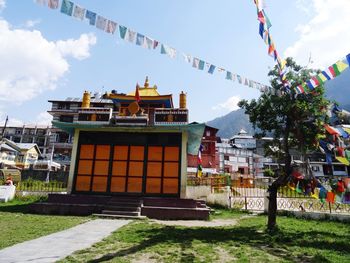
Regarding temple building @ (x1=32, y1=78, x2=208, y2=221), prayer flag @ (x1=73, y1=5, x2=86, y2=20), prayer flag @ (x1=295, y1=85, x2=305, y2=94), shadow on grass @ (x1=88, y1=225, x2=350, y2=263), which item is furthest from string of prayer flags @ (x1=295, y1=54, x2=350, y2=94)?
prayer flag @ (x1=73, y1=5, x2=86, y2=20)

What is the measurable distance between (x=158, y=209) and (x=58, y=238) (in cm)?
666

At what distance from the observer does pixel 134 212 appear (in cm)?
1380

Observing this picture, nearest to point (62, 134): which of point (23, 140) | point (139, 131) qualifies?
point (23, 140)

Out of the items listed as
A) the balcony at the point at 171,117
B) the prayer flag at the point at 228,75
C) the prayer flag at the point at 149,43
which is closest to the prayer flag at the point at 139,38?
the prayer flag at the point at 149,43

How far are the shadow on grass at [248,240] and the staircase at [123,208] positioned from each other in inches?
136

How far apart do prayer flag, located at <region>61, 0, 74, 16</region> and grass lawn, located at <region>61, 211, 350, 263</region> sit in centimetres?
650

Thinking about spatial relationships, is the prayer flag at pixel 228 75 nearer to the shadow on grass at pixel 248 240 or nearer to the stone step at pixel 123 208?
the shadow on grass at pixel 248 240

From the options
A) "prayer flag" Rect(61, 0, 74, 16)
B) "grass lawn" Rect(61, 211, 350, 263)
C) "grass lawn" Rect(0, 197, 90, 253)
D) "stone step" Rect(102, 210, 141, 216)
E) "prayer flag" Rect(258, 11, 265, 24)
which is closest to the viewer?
"grass lawn" Rect(61, 211, 350, 263)

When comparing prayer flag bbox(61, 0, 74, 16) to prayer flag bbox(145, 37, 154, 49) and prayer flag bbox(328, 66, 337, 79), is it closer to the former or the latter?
prayer flag bbox(145, 37, 154, 49)

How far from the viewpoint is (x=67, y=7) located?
7711 mm

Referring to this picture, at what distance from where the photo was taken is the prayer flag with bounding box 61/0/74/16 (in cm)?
→ 762

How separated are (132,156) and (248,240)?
9889 mm

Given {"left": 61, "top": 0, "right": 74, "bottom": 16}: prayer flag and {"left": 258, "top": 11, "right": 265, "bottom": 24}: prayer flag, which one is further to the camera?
{"left": 258, "top": 11, "right": 265, "bottom": 24}: prayer flag

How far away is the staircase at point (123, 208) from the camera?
532 inches
